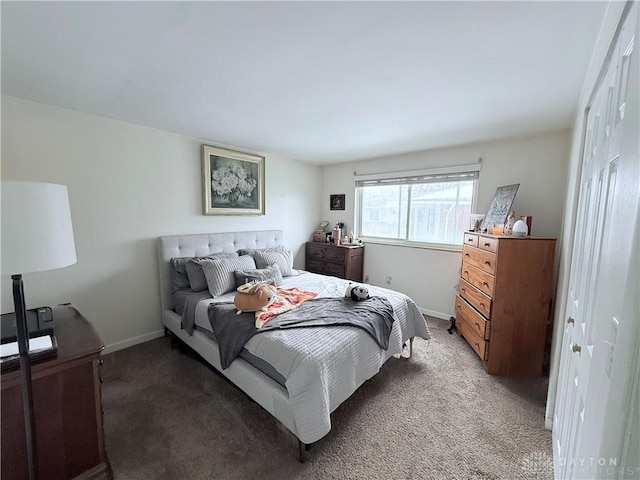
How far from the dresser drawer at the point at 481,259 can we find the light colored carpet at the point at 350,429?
93 centimetres

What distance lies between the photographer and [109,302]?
254 cm

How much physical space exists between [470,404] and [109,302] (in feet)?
10.9

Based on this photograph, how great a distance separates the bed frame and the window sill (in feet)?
4.77

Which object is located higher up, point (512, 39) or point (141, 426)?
point (512, 39)

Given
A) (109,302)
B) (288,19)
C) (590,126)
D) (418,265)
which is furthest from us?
(418,265)

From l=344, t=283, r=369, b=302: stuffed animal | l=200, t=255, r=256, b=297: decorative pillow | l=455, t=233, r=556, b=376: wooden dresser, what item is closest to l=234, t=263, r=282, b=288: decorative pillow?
l=200, t=255, r=256, b=297: decorative pillow

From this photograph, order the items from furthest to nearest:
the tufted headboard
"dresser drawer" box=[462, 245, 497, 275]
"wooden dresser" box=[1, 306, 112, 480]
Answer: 1. the tufted headboard
2. "dresser drawer" box=[462, 245, 497, 275]
3. "wooden dresser" box=[1, 306, 112, 480]

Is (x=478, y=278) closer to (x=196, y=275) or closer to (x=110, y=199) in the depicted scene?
(x=196, y=275)

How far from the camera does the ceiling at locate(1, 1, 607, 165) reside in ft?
3.75

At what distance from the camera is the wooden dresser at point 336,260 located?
12.8ft

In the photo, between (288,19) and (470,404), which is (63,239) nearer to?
(288,19)

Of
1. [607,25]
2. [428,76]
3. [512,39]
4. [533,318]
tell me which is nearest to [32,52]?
[428,76]

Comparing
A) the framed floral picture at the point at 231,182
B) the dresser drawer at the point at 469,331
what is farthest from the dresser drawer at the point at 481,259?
the framed floral picture at the point at 231,182

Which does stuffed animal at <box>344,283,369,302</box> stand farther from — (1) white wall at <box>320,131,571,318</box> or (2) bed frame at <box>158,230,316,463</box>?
(1) white wall at <box>320,131,571,318</box>
